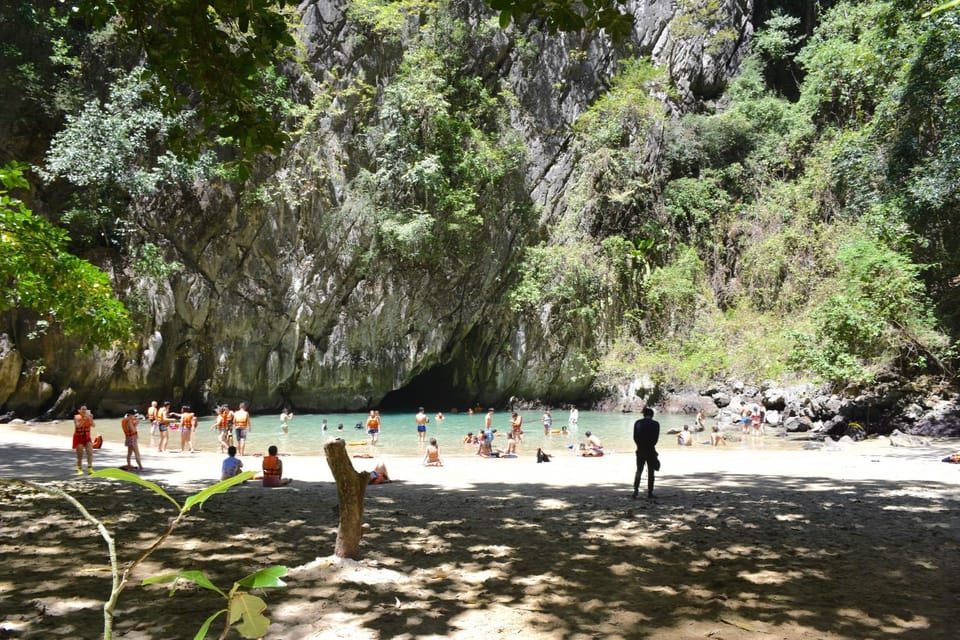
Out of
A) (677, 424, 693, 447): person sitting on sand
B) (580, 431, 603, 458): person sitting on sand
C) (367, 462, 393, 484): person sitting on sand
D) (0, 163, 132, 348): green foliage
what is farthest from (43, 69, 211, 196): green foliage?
(677, 424, 693, 447): person sitting on sand

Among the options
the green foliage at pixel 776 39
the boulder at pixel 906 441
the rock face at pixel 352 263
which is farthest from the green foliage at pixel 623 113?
the boulder at pixel 906 441

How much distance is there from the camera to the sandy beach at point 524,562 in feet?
11.5

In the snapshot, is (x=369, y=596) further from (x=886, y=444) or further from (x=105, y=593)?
(x=886, y=444)

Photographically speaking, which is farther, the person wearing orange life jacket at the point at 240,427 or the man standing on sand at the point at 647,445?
the person wearing orange life jacket at the point at 240,427

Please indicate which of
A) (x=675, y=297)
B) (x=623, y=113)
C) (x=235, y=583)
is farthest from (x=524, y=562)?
(x=623, y=113)

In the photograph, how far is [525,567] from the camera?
4559 mm

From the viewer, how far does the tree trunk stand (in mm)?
4336

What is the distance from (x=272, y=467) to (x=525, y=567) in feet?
18.8

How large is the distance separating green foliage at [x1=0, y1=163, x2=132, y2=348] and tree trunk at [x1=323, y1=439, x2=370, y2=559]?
12.1ft

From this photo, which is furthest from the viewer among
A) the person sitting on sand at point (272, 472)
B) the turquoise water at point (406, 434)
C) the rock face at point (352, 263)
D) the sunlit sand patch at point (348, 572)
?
the rock face at point (352, 263)

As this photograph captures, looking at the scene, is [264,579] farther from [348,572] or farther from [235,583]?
[348,572]

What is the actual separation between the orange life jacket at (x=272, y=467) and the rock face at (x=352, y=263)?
47.8 ft

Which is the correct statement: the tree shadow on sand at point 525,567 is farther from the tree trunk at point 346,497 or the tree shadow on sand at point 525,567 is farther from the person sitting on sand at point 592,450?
the person sitting on sand at point 592,450

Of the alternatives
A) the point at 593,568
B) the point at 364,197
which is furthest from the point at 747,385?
the point at 593,568
